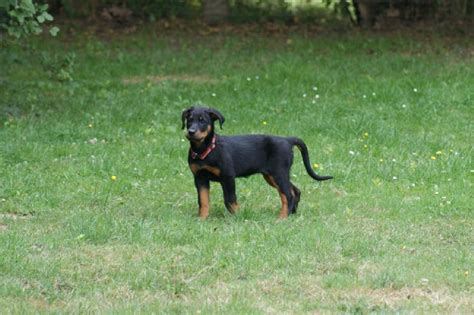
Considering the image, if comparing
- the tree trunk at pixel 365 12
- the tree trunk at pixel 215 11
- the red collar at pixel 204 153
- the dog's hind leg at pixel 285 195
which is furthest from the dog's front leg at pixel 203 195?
the tree trunk at pixel 215 11

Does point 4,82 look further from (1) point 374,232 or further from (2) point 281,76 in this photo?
(1) point 374,232

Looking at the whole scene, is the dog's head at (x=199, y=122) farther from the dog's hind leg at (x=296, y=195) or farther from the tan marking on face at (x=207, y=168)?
the dog's hind leg at (x=296, y=195)

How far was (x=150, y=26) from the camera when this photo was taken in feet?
65.5

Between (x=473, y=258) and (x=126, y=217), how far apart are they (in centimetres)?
295

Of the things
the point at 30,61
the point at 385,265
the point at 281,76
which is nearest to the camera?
the point at 385,265

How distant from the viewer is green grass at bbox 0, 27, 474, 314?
23.3 feet

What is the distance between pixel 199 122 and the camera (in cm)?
879

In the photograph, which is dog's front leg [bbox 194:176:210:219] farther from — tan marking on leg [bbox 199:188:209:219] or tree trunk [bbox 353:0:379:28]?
tree trunk [bbox 353:0:379:28]

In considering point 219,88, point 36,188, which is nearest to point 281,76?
point 219,88

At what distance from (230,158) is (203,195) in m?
0.38

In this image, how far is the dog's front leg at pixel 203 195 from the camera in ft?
29.6

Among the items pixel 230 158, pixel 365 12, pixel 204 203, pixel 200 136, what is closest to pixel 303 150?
pixel 230 158

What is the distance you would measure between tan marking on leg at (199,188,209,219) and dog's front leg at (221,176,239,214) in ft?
0.51

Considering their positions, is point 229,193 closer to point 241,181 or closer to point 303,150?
point 303,150
